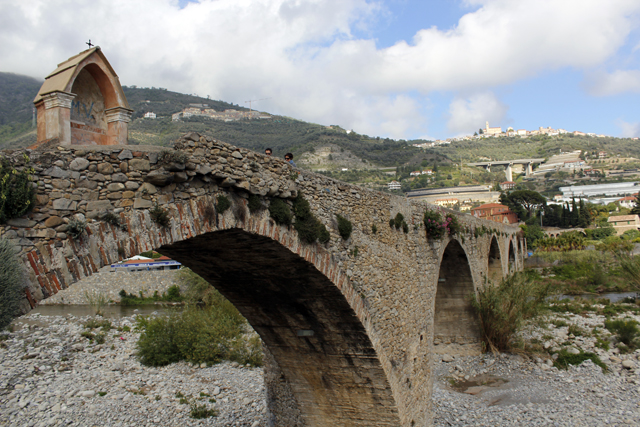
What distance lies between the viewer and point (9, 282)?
282 centimetres

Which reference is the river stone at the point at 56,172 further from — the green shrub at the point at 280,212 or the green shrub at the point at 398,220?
the green shrub at the point at 398,220

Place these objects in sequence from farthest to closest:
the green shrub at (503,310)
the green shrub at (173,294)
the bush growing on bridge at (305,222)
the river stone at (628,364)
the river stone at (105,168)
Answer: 1. the green shrub at (173,294)
2. the green shrub at (503,310)
3. the river stone at (628,364)
4. the bush growing on bridge at (305,222)
5. the river stone at (105,168)

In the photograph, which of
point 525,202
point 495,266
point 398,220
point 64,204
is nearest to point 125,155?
point 64,204

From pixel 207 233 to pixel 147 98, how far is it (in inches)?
2752

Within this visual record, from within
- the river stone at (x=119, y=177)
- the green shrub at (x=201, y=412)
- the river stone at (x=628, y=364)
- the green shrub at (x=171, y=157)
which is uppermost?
the green shrub at (x=171, y=157)

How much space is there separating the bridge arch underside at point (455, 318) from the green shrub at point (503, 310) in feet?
1.06

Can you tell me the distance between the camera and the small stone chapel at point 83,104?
412cm

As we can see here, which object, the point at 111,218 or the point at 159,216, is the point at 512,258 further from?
the point at 111,218

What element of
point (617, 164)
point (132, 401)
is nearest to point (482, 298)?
point (132, 401)

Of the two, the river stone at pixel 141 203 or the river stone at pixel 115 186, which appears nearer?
the river stone at pixel 115 186

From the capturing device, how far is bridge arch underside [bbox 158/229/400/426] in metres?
5.73

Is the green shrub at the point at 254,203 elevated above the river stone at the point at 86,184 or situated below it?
below

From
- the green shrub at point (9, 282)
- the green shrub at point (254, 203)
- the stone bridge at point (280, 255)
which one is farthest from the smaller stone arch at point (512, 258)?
the green shrub at point (9, 282)

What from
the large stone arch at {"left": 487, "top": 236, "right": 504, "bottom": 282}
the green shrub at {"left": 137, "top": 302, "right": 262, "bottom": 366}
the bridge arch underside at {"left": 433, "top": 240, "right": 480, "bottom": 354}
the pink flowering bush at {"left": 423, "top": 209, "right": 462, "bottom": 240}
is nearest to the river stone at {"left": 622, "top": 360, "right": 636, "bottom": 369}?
the bridge arch underside at {"left": 433, "top": 240, "right": 480, "bottom": 354}
